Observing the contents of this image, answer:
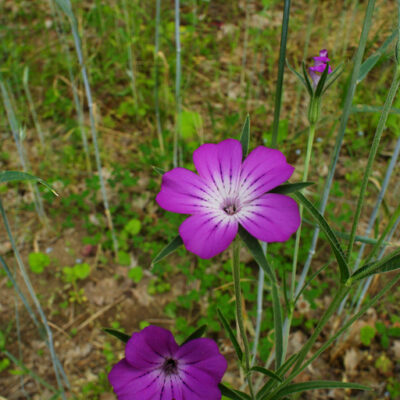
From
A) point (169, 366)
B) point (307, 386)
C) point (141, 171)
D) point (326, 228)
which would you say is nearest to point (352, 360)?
point (307, 386)

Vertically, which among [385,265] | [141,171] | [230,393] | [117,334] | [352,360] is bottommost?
[352,360]

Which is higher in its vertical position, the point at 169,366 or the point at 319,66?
the point at 319,66

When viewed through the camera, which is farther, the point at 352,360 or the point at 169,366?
the point at 352,360

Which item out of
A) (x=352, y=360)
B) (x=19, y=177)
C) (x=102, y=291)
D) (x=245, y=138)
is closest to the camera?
(x=19, y=177)

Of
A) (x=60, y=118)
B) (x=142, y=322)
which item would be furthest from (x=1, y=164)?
(x=142, y=322)

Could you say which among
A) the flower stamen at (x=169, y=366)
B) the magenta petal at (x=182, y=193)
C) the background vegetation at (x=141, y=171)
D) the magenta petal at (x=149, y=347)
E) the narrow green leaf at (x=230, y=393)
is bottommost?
the background vegetation at (x=141, y=171)

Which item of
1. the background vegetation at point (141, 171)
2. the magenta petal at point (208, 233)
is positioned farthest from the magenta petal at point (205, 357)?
the background vegetation at point (141, 171)

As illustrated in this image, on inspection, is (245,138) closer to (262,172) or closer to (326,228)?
(262,172)

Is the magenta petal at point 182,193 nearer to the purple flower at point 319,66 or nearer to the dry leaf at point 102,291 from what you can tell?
the purple flower at point 319,66
